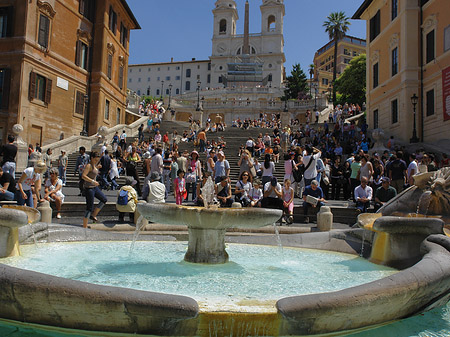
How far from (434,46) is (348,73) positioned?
3727 cm

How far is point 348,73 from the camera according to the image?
58312mm

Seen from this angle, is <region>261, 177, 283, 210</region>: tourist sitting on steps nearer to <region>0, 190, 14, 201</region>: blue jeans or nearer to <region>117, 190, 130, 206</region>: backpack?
<region>117, 190, 130, 206</region>: backpack

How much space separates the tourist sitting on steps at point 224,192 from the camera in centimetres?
1110

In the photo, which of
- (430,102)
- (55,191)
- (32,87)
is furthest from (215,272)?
(32,87)

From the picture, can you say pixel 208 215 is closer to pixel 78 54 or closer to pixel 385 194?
pixel 385 194

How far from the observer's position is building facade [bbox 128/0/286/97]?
94125mm

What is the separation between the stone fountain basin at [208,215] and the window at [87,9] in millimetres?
28473

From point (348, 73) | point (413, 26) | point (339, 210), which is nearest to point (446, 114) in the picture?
point (413, 26)

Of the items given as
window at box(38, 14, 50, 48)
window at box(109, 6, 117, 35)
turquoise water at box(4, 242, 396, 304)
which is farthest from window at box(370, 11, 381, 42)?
turquoise water at box(4, 242, 396, 304)

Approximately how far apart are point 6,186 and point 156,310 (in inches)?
301

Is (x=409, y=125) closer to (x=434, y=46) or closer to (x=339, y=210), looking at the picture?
(x=434, y=46)

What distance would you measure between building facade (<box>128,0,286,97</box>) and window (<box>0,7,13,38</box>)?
2685 inches

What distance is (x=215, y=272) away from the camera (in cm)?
508

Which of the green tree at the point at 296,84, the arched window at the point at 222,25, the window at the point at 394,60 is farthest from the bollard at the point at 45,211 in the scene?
the arched window at the point at 222,25
